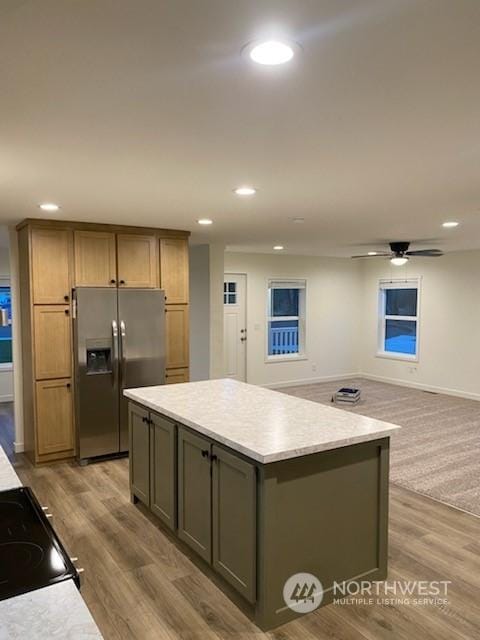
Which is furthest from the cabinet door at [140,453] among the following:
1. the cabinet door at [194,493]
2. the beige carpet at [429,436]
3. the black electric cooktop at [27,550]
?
the beige carpet at [429,436]

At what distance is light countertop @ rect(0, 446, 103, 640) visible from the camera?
39.3 inches

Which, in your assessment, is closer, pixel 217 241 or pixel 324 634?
pixel 324 634

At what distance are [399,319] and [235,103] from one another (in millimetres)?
7740

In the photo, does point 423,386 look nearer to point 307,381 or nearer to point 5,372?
point 307,381

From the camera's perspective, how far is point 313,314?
8922 millimetres

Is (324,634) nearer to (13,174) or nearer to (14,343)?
(13,174)

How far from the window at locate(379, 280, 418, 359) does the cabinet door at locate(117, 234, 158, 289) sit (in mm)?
5262

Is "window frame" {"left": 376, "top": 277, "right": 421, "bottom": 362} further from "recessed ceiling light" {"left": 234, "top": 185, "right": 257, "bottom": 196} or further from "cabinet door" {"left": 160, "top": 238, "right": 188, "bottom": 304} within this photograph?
"recessed ceiling light" {"left": 234, "top": 185, "right": 257, "bottom": 196}

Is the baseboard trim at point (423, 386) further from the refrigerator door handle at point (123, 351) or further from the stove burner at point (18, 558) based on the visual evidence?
the stove burner at point (18, 558)

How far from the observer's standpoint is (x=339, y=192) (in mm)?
3266

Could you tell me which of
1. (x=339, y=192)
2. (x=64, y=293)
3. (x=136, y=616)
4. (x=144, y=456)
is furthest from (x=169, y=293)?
(x=136, y=616)

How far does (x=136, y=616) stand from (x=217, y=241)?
15.2ft

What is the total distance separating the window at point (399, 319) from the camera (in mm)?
8625

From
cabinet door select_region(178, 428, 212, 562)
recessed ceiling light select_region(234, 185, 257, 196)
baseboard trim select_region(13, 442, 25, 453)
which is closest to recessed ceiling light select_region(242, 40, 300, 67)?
recessed ceiling light select_region(234, 185, 257, 196)
